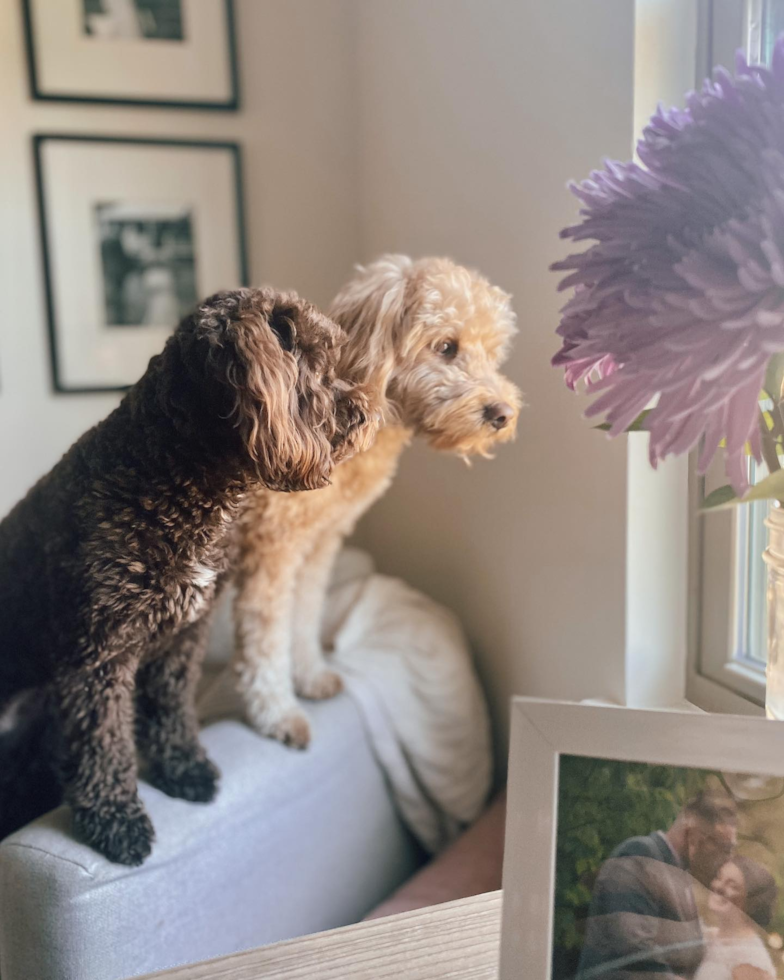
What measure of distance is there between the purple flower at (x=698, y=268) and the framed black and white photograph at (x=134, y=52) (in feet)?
4.76

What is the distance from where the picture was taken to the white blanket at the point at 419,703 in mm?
1329

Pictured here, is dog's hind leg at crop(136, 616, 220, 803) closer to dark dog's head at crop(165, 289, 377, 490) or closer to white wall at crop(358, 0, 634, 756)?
dark dog's head at crop(165, 289, 377, 490)

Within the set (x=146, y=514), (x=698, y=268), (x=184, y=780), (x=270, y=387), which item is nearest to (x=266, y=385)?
(x=270, y=387)

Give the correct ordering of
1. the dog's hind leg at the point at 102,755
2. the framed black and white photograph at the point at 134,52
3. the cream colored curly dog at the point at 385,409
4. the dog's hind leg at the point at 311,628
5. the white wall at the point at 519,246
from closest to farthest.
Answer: the dog's hind leg at the point at 102,755 → the cream colored curly dog at the point at 385,409 → the white wall at the point at 519,246 → the dog's hind leg at the point at 311,628 → the framed black and white photograph at the point at 134,52

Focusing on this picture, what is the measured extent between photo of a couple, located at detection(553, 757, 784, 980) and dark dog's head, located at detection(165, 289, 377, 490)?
35 centimetres

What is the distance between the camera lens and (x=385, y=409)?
91 centimetres

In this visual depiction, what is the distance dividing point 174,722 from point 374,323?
22.6 inches

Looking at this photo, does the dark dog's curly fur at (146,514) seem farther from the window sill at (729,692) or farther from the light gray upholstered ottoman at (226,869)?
the window sill at (729,692)

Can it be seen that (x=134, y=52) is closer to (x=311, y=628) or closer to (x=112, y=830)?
(x=311, y=628)

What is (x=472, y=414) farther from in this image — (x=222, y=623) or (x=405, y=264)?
(x=222, y=623)

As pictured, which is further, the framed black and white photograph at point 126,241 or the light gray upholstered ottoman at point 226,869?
the framed black and white photograph at point 126,241

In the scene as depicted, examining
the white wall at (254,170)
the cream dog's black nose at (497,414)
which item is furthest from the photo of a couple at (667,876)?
the white wall at (254,170)

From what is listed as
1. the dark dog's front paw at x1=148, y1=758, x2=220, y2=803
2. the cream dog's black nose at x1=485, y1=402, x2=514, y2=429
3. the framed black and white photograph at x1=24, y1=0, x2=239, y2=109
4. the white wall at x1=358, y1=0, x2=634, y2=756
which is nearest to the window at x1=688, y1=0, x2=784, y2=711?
the white wall at x1=358, y1=0, x2=634, y2=756

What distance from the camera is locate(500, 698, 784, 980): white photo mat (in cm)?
55
